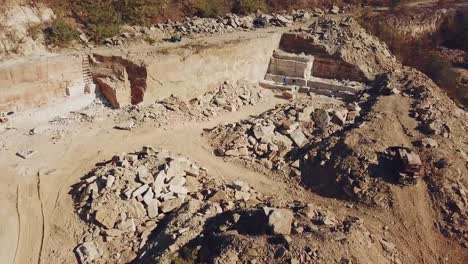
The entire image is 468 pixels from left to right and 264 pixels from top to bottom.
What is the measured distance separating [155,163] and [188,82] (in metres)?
5.56

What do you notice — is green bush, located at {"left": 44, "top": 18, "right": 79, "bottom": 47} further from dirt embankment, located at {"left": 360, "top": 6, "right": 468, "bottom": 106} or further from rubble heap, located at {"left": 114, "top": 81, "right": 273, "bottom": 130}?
dirt embankment, located at {"left": 360, "top": 6, "right": 468, "bottom": 106}

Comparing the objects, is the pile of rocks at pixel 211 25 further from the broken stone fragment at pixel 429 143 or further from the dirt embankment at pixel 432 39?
the broken stone fragment at pixel 429 143

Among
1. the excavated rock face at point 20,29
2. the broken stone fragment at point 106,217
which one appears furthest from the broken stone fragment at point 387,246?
the excavated rock face at point 20,29

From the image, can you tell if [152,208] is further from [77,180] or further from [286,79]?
[286,79]

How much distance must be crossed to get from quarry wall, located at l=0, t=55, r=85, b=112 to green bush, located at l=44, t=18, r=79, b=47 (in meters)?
1.28

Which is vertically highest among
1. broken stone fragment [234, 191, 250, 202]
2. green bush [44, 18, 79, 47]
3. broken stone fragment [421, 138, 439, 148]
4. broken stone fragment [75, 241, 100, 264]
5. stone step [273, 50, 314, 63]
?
green bush [44, 18, 79, 47]

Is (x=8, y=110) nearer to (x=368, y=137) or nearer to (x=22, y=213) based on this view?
(x=22, y=213)

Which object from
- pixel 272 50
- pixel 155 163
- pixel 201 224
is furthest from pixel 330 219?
pixel 272 50

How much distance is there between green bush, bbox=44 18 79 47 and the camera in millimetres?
18375

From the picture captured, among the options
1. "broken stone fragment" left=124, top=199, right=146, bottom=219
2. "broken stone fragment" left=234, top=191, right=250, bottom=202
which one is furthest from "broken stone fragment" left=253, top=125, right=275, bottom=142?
"broken stone fragment" left=124, top=199, right=146, bottom=219

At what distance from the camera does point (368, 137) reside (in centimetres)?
1538

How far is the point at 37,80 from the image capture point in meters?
16.9

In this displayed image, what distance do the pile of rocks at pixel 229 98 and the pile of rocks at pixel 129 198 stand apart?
14.6 ft

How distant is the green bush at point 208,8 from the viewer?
22.5 metres
